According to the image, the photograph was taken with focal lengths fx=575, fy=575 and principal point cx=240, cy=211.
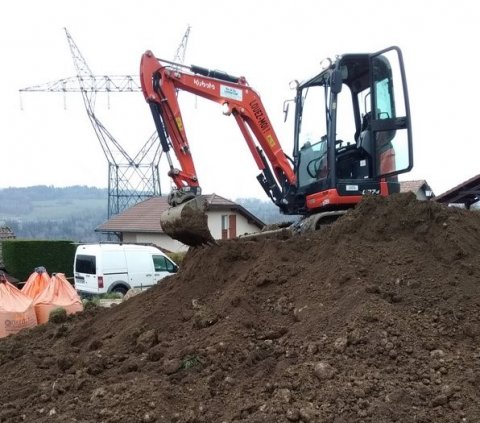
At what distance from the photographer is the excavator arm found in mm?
8047

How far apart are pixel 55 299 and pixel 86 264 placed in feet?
23.3

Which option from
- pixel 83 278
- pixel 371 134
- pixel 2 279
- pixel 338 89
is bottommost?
pixel 83 278

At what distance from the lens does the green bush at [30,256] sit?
2289 cm

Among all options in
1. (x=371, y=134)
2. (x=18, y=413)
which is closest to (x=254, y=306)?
(x=18, y=413)

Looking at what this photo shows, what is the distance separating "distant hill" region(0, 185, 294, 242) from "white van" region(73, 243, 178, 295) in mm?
14591

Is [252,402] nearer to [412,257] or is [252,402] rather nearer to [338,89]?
[412,257]

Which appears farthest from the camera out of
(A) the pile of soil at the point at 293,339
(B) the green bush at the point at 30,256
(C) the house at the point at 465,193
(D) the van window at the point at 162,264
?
(B) the green bush at the point at 30,256

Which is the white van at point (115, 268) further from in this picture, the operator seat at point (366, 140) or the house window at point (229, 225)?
the house window at point (229, 225)

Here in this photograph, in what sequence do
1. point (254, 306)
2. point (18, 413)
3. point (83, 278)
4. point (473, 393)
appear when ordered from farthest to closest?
point (83, 278), point (254, 306), point (18, 413), point (473, 393)

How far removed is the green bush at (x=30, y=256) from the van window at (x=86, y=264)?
6.52 meters

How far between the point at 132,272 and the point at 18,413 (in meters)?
12.4

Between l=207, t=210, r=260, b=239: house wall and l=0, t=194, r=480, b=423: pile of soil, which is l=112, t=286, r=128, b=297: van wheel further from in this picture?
l=207, t=210, r=260, b=239: house wall

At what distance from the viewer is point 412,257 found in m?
5.42

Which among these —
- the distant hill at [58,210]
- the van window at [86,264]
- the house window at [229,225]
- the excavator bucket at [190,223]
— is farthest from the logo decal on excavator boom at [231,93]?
the distant hill at [58,210]
